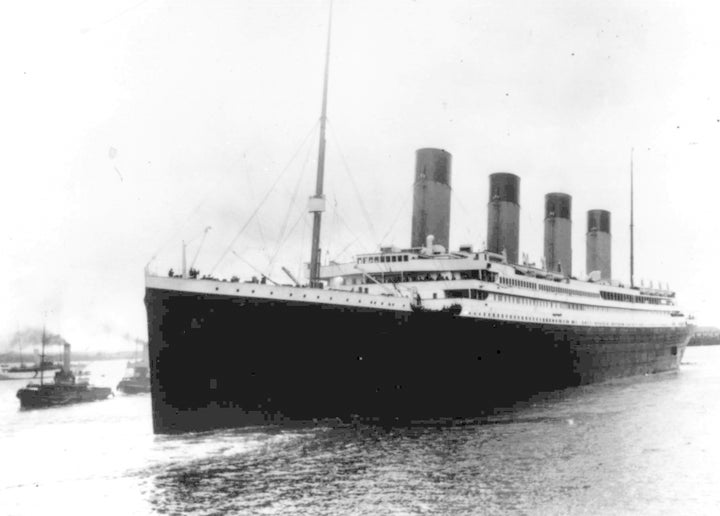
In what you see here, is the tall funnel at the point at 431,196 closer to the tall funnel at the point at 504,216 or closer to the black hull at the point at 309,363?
the tall funnel at the point at 504,216

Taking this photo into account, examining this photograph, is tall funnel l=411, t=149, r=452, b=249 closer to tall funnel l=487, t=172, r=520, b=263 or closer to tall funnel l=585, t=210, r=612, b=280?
tall funnel l=487, t=172, r=520, b=263

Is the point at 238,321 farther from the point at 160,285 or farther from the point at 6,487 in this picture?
the point at 6,487

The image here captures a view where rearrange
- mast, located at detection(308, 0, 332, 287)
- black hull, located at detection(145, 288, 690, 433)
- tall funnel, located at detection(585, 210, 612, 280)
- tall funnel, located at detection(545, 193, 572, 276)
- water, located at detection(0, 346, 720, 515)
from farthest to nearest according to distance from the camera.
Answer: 1. tall funnel, located at detection(585, 210, 612, 280)
2. tall funnel, located at detection(545, 193, 572, 276)
3. mast, located at detection(308, 0, 332, 287)
4. black hull, located at detection(145, 288, 690, 433)
5. water, located at detection(0, 346, 720, 515)

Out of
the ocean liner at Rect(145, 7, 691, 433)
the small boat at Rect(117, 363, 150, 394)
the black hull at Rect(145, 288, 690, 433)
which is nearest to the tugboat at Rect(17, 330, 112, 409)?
the small boat at Rect(117, 363, 150, 394)

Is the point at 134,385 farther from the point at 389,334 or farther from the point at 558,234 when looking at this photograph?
the point at 389,334

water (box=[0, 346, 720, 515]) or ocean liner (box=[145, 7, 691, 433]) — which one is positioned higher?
ocean liner (box=[145, 7, 691, 433])

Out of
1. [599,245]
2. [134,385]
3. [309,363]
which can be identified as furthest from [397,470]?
[134,385]

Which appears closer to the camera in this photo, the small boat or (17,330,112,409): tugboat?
(17,330,112,409): tugboat
